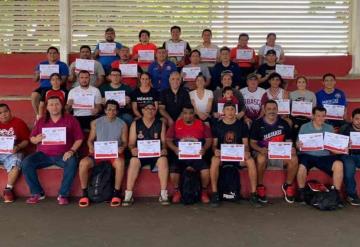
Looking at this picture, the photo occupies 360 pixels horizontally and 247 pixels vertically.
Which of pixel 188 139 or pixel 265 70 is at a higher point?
pixel 265 70

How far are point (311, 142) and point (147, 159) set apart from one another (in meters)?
1.99

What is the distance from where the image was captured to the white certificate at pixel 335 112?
6316 mm

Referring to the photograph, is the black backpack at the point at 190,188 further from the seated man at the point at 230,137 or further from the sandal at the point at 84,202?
the sandal at the point at 84,202

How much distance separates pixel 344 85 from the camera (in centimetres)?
816

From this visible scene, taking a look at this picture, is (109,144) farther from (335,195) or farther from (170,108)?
(335,195)

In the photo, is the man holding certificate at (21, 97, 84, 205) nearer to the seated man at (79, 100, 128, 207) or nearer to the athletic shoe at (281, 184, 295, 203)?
the seated man at (79, 100, 128, 207)

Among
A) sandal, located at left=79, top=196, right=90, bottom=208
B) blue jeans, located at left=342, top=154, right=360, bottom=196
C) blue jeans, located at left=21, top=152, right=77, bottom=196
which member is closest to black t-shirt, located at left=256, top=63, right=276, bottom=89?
blue jeans, located at left=342, top=154, right=360, bottom=196

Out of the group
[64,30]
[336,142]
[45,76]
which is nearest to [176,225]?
[336,142]

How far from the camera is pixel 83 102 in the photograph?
20.3ft

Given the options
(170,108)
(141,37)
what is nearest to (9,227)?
(170,108)

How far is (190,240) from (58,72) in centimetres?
389

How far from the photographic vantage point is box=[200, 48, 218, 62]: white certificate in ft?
25.5

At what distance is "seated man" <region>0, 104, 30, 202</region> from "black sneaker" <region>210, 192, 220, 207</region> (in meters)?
2.34

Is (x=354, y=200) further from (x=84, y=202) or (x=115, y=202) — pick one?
(x=84, y=202)
